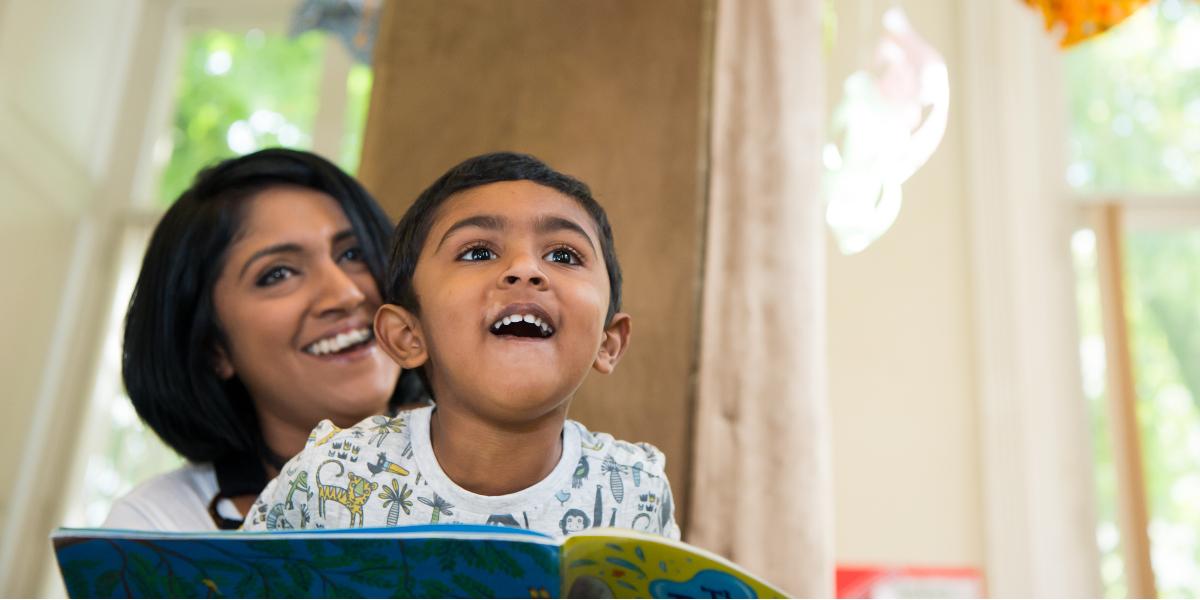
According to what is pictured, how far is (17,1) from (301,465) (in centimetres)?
272

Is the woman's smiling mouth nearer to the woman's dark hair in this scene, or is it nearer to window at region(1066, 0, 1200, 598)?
the woman's dark hair

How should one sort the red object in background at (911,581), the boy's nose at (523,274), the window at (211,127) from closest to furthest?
the boy's nose at (523,274) < the red object in background at (911,581) < the window at (211,127)

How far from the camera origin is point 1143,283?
275 centimetres

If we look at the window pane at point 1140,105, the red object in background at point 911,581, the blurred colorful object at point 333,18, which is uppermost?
the window pane at point 1140,105

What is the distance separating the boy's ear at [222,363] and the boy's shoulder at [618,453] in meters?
0.40

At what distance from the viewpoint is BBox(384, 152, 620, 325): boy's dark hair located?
0.78 metres

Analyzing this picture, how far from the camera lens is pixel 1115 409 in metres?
2.60

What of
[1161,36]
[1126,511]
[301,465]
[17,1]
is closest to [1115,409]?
[1126,511]

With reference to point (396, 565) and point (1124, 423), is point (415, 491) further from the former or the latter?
point (1124, 423)

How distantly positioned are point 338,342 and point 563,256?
32 centimetres

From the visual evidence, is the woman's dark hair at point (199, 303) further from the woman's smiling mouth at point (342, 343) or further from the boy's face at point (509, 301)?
the boy's face at point (509, 301)

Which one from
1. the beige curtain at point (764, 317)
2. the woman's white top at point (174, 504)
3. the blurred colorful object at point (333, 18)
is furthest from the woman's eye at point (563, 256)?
the blurred colorful object at point (333, 18)

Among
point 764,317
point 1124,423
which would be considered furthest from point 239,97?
point 764,317

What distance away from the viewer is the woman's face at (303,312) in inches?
39.2
